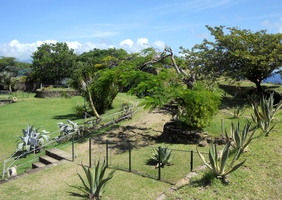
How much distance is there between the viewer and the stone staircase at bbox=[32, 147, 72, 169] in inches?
460

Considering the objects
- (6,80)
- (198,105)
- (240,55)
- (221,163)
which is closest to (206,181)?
(221,163)

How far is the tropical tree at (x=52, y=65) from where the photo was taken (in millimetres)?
42375

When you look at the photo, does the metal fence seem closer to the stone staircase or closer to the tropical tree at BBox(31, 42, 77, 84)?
the stone staircase

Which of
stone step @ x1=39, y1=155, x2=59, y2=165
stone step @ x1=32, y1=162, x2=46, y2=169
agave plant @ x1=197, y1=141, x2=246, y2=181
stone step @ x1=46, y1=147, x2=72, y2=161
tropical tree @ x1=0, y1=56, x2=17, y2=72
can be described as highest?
tropical tree @ x1=0, y1=56, x2=17, y2=72

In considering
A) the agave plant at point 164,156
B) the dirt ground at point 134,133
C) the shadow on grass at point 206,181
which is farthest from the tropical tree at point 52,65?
the shadow on grass at point 206,181

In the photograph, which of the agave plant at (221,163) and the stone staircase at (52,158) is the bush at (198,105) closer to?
the agave plant at (221,163)

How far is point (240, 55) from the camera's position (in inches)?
731

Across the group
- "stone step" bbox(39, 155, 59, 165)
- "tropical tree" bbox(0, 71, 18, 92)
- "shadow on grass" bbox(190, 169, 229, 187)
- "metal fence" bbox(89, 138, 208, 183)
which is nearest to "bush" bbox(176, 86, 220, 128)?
"metal fence" bbox(89, 138, 208, 183)

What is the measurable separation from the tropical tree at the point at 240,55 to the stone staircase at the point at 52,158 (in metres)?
12.0

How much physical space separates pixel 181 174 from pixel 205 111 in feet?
14.6

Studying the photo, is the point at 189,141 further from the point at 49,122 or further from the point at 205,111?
the point at 49,122

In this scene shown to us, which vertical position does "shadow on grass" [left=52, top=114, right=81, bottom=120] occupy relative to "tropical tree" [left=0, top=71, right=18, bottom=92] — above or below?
below

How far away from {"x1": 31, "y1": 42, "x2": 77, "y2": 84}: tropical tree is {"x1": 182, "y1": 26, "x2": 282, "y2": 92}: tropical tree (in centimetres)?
2553

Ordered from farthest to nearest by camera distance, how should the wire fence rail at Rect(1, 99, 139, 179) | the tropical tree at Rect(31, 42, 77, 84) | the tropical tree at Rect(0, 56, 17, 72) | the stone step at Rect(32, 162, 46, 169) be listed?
1. the tropical tree at Rect(0, 56, 17, 72)
2. the tropical tree at Rect(31, 42, 77, 84)
3. the wire fence rail at Rect(1, 99, 139, 179)
4. the stone step at Rect(32, 162, 46, 169)
